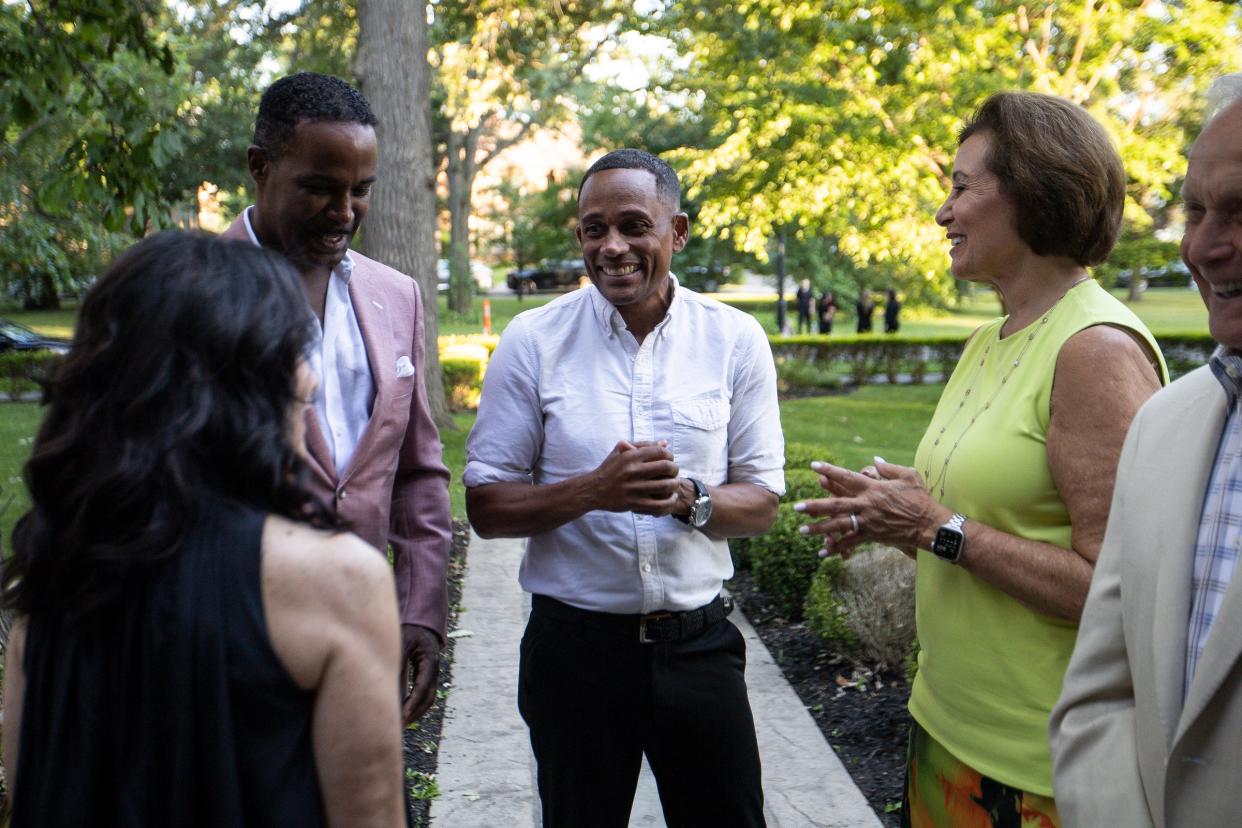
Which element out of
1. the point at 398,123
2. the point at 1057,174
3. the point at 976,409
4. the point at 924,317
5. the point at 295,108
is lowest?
the point at 924,317

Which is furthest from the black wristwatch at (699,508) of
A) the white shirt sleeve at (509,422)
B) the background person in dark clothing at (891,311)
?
the background person in dark clothing at (891,311)

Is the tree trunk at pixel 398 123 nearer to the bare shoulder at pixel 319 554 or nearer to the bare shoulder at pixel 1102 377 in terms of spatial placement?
the bare shoulder at pixel 1102 377

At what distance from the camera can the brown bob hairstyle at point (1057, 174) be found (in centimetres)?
241

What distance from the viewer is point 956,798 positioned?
2.46 meters

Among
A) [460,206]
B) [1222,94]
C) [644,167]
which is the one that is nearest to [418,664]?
[644,167]

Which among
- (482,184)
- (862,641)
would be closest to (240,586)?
(862,641)

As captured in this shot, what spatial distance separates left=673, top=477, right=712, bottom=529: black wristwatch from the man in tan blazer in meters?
1.07

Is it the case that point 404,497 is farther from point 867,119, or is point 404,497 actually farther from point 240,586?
point 867,119

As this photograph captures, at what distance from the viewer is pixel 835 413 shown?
17.0 metres

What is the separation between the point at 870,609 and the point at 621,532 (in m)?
3.07

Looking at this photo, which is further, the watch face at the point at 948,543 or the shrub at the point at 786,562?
the shrub at the point at 786,562

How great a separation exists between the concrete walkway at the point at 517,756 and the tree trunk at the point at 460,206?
35365mm

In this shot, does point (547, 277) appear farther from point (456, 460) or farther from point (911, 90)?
point (456, 460)

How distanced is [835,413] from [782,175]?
4.41m
